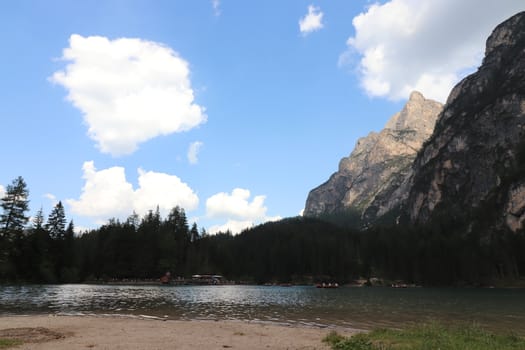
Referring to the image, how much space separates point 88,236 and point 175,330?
183 meters

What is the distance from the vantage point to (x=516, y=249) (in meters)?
154

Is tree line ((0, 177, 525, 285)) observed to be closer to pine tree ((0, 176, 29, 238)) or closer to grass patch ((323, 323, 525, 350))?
pine tree ((0, 176, 29, 238))

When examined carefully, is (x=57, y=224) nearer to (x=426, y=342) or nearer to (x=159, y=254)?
(x=159, y=254)

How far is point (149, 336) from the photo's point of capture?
24359mm

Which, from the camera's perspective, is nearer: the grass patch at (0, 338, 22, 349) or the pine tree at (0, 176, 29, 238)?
the grass patch at (0, 338, 22, 349)

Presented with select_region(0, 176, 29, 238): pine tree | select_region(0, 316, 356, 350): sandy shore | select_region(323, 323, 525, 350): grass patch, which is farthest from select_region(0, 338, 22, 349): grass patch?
select_region(0, 176, 29, 238): pine tree

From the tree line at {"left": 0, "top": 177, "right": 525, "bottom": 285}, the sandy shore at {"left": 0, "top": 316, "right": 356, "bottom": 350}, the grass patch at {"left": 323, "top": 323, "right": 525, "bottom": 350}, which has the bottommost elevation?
the sandy shore at {"left": 0, "top": 316, "right": 356, "bottom": 350}

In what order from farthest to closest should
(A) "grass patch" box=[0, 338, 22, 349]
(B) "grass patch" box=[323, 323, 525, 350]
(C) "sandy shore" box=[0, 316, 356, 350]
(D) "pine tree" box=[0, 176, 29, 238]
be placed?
(D) "pine tree" box=[0, 176, 29, 238] < (C) "sandy shore" box=[0, 316, 356, 350] < (A) "grass patch" box=[0, 338, 22, 349] < (B) "grass patch" box=[323, 323, 525, 350]

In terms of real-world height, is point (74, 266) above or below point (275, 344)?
above

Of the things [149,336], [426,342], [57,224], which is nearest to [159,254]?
[57,224]

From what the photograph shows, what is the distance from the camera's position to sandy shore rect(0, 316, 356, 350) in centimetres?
2084

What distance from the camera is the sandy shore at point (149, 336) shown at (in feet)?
68.4

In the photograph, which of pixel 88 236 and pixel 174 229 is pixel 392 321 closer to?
pixel 174 229

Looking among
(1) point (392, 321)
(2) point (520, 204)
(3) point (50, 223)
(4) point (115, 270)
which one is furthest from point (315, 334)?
(2) point (520, 204)
